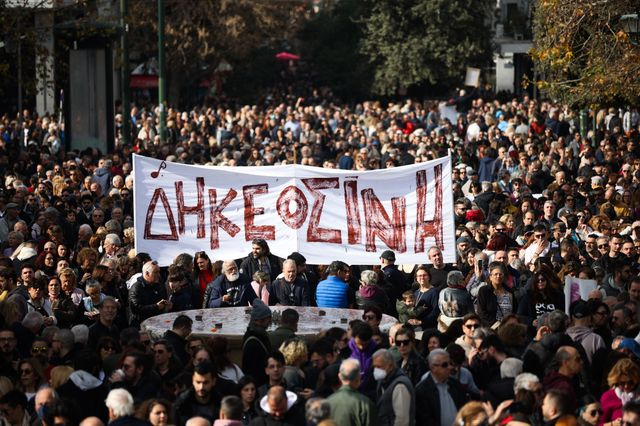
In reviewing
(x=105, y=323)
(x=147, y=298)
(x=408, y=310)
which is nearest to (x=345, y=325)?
(x=408, y=310)

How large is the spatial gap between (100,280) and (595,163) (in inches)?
507

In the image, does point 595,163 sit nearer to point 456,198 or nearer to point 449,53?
point 456,198

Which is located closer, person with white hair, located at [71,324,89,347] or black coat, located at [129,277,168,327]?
person with white hair, located at [71,324,89,347]

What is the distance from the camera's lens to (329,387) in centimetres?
1015

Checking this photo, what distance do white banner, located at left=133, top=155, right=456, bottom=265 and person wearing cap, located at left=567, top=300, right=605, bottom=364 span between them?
435cm

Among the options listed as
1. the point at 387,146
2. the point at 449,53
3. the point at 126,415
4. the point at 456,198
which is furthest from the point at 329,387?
the point at 449,53

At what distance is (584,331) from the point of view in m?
11.9

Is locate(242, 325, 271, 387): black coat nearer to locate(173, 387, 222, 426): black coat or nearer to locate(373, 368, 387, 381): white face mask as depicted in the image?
locate(173, 387, 222, 426): black coat

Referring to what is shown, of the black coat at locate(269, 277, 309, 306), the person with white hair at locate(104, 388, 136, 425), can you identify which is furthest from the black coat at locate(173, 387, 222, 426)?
the black coat at locate(269, 277, 309, 306)

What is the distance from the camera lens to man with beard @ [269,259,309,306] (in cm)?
1466

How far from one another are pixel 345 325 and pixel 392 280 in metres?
1.73

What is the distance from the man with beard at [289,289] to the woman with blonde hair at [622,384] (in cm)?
472

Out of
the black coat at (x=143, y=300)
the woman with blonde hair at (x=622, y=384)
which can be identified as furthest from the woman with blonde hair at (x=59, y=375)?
the woman with blonde hair at (x=622, y=384)

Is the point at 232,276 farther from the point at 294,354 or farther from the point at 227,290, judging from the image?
the point at 294,354
